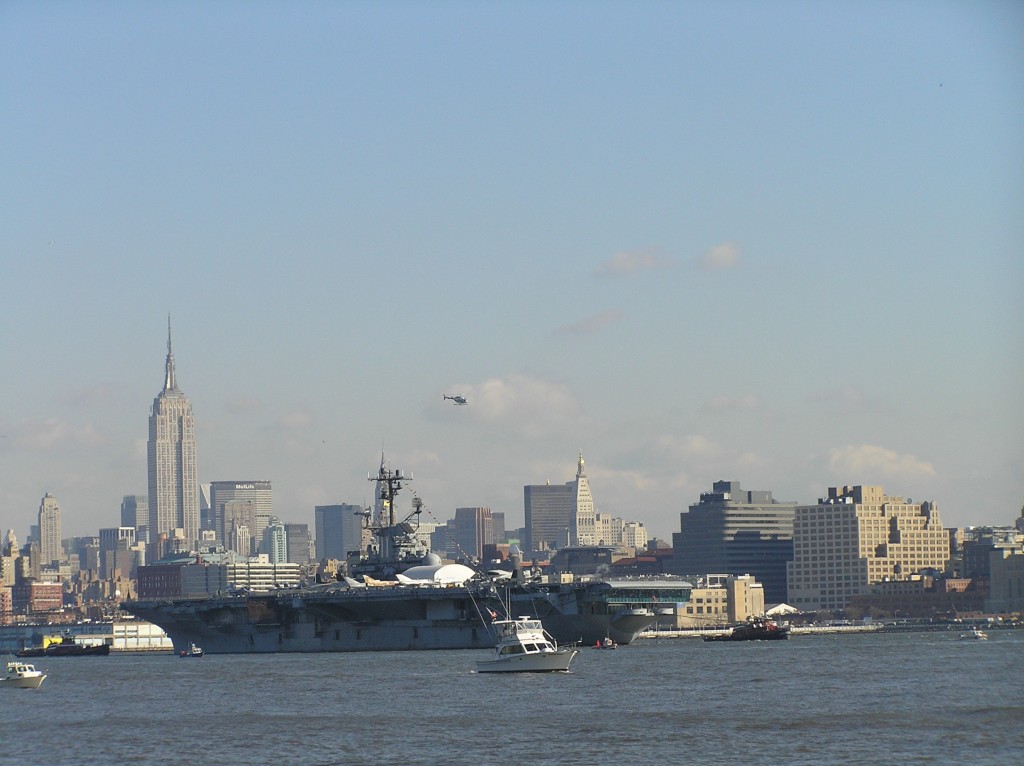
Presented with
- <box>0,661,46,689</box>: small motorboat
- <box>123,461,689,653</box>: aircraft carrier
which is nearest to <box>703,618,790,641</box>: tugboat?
<box>123,461,689,653</box>: aircraft carrier

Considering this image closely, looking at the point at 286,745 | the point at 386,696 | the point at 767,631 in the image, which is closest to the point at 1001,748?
the point at 286,745

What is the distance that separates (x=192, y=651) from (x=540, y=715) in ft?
190

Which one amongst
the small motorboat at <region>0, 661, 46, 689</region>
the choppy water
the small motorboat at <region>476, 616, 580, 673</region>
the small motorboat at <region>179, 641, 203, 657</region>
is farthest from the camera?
the small motorboat at <region>179, 641, 203, 657</region>

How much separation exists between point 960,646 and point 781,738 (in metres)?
64.8

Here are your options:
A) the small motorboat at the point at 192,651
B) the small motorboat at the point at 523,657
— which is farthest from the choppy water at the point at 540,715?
the small motorboat at the point at 192,651

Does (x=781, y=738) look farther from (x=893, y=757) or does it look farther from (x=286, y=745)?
(x=286, y=745)

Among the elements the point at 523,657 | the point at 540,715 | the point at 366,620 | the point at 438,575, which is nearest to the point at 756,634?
the point at 438,575

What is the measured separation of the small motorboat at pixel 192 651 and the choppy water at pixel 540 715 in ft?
73.4

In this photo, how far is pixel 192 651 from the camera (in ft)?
362

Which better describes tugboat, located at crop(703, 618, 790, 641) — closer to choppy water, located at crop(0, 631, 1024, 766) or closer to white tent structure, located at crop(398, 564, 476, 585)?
white tent structure, located at crop(398, 564, 476, 585)

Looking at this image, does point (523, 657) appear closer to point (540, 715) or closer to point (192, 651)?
point (540, 715)

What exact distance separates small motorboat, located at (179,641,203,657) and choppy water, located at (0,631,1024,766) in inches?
881

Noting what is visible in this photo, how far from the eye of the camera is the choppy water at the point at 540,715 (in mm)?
47656

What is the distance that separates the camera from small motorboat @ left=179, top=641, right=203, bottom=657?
359 feet
